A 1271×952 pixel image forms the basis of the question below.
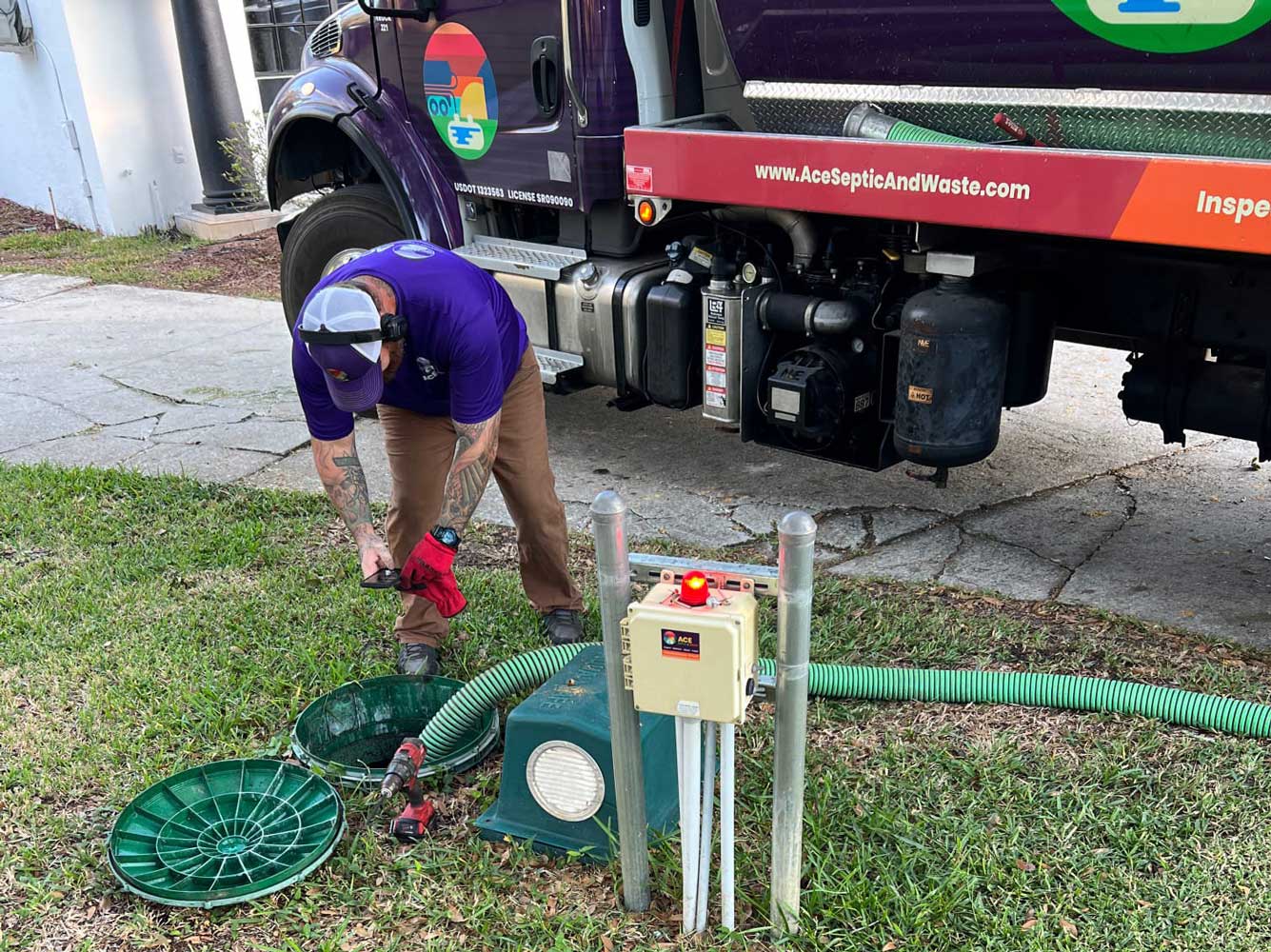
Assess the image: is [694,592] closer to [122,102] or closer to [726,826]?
[726,826]

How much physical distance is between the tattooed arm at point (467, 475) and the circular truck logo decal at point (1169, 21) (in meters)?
2.08

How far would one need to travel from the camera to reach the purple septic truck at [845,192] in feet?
11.0

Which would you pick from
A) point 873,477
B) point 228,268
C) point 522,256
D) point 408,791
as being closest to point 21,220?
point 228,268

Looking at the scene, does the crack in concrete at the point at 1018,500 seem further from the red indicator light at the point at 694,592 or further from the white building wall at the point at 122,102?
the white building wall at the point at 122,102

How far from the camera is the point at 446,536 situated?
303 centimetres

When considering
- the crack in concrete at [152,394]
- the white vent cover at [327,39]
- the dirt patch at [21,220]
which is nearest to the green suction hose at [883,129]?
the white vent cover at [327,39]

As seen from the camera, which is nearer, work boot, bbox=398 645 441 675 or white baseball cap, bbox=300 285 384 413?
white baseball cap, bbox=300 285 384 413

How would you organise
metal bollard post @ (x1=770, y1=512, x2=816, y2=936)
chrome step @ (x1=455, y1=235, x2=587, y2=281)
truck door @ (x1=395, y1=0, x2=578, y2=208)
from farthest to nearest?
chrome step @ (x1=455, y1=235, x2=587, y2=281) < truck door @ (x1=395, y1=0, x2=578, y2=208) < metal bollard post @ (x1=770, y1=512, x2=816, y2=936)

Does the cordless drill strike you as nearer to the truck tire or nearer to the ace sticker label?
the ace sticker label

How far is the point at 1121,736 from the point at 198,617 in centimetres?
283

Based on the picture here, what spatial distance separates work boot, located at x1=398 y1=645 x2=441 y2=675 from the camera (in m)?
3.55

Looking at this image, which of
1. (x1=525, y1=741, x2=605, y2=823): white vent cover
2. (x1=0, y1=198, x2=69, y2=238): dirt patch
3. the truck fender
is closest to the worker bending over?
(x1=525, y1=741, x2=605, y2=823): white vent cover

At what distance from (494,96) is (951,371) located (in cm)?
227

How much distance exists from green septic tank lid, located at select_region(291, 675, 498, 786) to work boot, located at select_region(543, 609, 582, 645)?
49 cm
